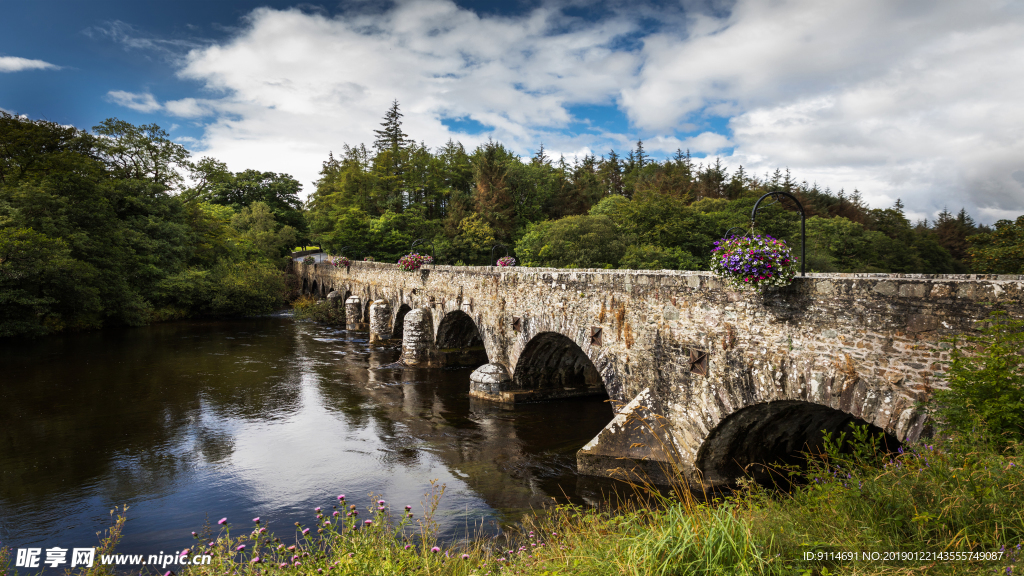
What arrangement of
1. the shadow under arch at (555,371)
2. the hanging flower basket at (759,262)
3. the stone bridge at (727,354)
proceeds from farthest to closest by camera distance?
the shadow under arch at (555,371) → the hanging flower basket at (759,262) → the stone bridge at (727,354)

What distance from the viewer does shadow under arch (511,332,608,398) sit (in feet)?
41.3

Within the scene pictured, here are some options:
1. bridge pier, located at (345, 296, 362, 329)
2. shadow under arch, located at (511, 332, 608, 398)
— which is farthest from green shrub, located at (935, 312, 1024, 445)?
bridge pier, located at (345, 296, 362, 329)

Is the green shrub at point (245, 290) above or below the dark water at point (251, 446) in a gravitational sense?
above

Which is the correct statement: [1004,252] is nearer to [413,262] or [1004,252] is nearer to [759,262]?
[759,262]

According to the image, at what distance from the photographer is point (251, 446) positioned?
414 inches

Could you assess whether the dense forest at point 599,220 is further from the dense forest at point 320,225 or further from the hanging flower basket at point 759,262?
the hanging flower basket at point 759,262

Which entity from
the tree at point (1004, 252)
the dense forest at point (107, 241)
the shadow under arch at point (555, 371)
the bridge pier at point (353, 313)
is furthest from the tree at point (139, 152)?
the tree at point (1004, 252)

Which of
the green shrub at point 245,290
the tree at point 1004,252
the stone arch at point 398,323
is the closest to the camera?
the tree at point 1004,252

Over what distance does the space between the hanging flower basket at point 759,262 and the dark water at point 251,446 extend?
4.22 meters

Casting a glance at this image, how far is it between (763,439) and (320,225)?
143 feet

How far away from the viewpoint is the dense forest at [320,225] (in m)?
22.9

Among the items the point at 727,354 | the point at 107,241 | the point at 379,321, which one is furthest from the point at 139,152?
the point at 727,354

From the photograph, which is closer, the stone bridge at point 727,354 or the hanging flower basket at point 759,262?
the stone bridge at point 727,354

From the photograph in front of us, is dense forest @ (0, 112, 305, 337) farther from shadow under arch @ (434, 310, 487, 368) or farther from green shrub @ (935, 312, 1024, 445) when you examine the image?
green shrub @ (935, 312, 1024, 445)
